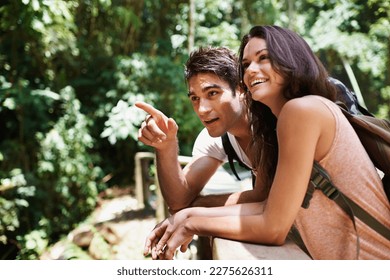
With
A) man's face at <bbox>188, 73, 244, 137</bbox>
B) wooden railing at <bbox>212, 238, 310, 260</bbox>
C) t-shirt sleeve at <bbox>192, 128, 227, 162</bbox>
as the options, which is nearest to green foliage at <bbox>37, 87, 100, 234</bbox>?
t-shirt sleeve at <bbox>192, 128, 227, 162</bbox>

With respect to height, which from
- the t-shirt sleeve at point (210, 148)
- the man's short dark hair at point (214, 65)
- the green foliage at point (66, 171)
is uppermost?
the man's short dark hair at point (214, 65)

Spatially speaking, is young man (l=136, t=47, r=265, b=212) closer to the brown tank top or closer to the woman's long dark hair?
the woman's long dark hair

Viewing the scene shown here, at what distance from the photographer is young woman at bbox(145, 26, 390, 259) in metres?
1.10

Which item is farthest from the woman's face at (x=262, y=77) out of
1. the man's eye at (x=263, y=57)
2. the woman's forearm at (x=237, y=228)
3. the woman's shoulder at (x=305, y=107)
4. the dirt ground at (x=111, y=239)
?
the dirt ground at (x=111, y=239)

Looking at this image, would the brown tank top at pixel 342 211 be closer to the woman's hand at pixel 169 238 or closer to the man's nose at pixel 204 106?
the woman's hand at pixel 169 238

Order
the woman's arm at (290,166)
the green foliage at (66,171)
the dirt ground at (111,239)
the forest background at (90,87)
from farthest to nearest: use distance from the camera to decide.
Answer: the green foliage at (66,171) < the forest background at (90,87) < the dirt ground at (111,239) < the woman's arm at (290,166)

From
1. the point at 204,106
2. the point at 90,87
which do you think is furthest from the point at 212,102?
the point at 90,87

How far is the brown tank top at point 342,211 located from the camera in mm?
1139

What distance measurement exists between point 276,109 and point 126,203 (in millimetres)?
6266

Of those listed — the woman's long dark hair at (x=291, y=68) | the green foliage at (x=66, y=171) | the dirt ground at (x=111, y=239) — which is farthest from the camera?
the green foliage at (x=66, y=171)

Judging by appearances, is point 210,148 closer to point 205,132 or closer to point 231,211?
point 205,132

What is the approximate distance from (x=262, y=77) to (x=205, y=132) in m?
0.82

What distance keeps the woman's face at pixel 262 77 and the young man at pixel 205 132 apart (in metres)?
0.39

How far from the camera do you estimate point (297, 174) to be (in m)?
1.08
